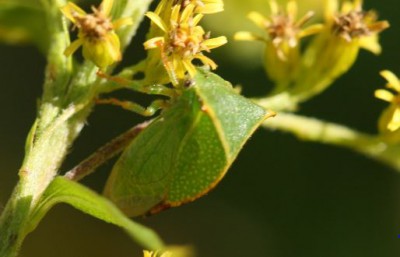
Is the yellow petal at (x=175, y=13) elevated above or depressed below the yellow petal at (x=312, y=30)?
above

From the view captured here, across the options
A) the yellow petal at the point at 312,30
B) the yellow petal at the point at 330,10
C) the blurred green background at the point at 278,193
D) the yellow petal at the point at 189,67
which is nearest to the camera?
the yellow petal at the point at 189,67

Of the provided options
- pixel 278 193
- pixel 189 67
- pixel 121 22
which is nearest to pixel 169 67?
pixel 189 67

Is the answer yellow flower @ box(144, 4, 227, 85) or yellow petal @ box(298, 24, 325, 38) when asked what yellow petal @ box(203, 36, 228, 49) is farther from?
yellow petal @ box(298, 24, 325, 38)

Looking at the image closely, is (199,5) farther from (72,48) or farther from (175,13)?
(72,48)

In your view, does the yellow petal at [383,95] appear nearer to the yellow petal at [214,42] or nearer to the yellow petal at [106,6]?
the yellow petal at [214,42]

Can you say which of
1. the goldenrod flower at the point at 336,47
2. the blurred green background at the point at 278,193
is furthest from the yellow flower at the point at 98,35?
the blurred green background at the point at 278,193

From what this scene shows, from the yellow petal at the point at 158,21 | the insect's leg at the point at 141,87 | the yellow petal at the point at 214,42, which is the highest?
the yellow petal at the point at 158,21

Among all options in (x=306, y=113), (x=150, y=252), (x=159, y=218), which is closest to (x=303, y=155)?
(x=306, y=113)

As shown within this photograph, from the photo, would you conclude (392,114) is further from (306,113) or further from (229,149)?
(306,113)
